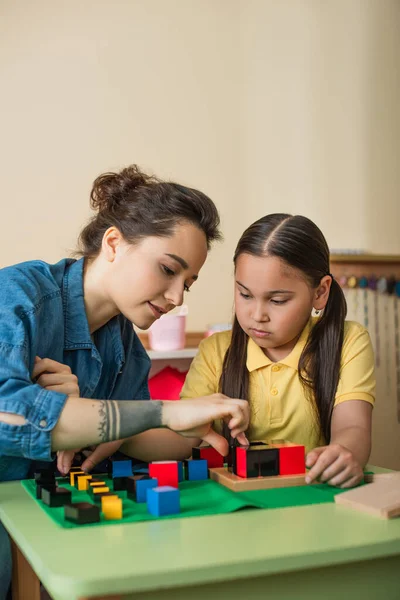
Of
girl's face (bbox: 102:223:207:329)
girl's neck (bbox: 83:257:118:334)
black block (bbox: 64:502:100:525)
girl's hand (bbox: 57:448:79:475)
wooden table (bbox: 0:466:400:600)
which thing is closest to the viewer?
wooden table (bbox: 0:466:400:600)

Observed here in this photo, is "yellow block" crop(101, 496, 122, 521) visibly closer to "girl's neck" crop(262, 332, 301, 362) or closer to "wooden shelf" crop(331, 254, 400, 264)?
"girl's neck" crop(262, 332, 301, 362)

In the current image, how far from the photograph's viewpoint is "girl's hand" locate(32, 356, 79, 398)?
1.17 m

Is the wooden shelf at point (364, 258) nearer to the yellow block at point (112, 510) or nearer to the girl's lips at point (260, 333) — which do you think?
the girl's lips at point (260, 333)

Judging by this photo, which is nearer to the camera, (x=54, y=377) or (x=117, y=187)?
(x=54, y=377)

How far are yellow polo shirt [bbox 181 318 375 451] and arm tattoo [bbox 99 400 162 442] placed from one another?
1.67ft

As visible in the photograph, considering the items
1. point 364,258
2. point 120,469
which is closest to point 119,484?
point 120,469

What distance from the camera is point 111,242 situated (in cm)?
143

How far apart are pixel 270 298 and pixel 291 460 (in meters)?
0.44

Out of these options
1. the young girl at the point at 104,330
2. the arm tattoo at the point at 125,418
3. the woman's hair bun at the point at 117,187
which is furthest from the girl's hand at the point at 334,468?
the woman's hair bun at the point at 117,187

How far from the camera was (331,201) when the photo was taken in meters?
2.91

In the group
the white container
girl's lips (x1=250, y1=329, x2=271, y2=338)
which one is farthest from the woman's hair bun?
the white container

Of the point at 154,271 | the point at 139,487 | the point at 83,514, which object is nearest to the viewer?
the point at 83,514

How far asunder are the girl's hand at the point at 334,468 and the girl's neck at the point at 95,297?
1.81 ft

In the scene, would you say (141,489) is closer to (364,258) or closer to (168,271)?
(168,271)
